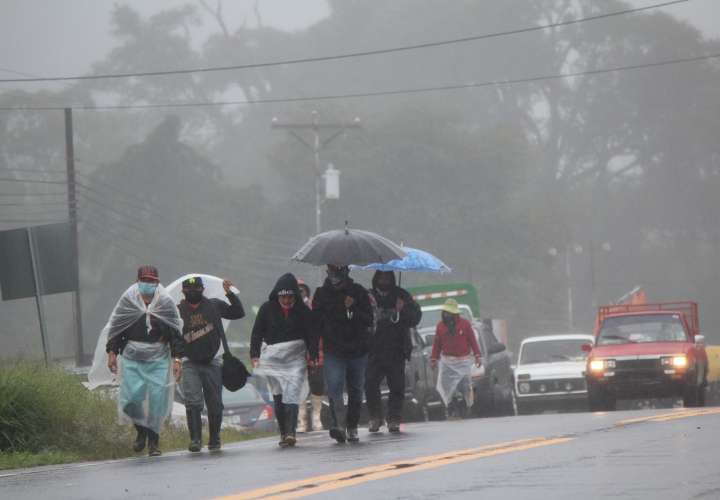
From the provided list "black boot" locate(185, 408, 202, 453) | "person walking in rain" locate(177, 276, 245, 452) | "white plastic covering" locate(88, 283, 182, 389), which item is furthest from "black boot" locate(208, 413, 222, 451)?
"white plastic covering" locate(88, 283, 182, 389)

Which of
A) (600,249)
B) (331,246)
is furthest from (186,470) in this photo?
(600,249)

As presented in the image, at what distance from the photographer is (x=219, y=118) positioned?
11062 centimetres

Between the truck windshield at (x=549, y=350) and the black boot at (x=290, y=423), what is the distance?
649 inches

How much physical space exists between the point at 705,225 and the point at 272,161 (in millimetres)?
27691

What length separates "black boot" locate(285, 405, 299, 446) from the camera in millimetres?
15672

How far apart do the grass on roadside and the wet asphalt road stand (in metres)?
1.06

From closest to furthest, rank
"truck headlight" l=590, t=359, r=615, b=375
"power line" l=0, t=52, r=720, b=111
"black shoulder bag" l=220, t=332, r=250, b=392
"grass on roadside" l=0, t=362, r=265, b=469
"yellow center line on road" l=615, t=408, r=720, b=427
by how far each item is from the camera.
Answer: "grass on roadside" l=0, t=362, r=265, b=469
"black shoulder bag" l=220, t=332, r=250, b=392
"yellow center line on road" l=615, t=408, r=720, b=427
"truck headlight" l=590, t=359, r=615, b=375
"power line" l=0, t=52, r=720, b=111

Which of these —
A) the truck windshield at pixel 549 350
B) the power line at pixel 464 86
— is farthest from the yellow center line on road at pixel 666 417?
the power line at pixel 464 86

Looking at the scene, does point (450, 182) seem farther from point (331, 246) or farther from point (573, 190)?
point (331, 246)

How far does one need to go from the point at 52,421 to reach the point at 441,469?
6.27 meters

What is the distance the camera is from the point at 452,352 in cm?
2331

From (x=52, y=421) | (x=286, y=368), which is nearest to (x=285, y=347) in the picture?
(x=286, y=368)

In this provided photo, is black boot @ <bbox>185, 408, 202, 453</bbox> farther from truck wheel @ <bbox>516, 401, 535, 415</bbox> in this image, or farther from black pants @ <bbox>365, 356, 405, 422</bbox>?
truck wheel @ <bbox>516, 401, 535, 415</bbox>

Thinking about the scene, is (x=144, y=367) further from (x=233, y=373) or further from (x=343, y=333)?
(x=343, y=333)
